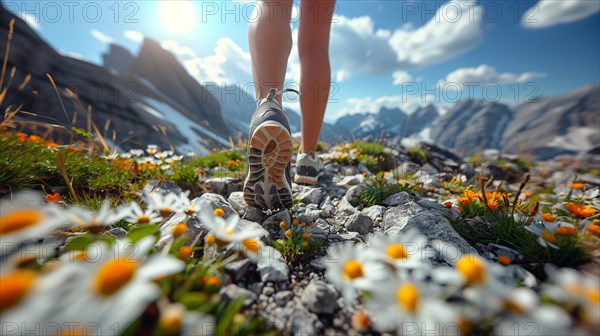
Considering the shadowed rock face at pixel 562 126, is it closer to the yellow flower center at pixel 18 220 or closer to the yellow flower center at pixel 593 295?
the yellow flower center at pixel 593 295

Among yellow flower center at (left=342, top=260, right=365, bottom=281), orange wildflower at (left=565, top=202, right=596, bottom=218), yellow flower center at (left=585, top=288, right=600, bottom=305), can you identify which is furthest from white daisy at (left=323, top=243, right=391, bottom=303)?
orange wildflower at (left=565, top=202, right=596, bottom=218)

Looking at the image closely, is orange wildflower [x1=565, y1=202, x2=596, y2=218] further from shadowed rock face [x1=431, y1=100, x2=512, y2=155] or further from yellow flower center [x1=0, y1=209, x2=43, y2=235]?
shadowed rock face [x1=431, y1=100, x2=512, y2=155]

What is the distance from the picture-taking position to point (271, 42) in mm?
1987

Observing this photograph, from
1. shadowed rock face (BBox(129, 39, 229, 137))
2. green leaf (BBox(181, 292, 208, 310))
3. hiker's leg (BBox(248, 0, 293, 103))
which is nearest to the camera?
green leaf (BBox(181, 292, 208, 310))

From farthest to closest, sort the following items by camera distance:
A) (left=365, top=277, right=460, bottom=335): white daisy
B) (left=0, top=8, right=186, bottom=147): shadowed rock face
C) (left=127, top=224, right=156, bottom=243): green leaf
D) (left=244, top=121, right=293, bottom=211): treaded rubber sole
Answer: (left=0, top=8, right=186, bottom=147): shadowed rock face → (left=244, top=121, right=293, bottom=211): treaded rubber sole → (left=127, top=224, right=156, bottom=243): green leaf → (left=365, top=277, right=460, bottom=335): white daisy

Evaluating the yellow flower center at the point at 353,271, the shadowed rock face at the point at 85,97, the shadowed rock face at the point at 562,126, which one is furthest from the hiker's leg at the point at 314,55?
the shadowed rock face at the point at 562,126

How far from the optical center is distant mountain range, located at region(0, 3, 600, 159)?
13.4 meters

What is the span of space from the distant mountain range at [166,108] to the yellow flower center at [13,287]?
1.90m

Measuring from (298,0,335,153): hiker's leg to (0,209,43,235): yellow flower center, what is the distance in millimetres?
2205

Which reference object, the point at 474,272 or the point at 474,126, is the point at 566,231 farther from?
the point at 474,126

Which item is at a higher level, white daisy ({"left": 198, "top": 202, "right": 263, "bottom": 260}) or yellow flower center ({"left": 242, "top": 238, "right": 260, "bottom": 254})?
white daisy ({"left": 198, "top": 202, "right": 263, "bottom": 260})

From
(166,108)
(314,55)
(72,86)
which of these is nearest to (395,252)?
(314,55)

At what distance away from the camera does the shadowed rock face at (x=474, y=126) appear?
14850 centimetres

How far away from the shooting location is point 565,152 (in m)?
105
